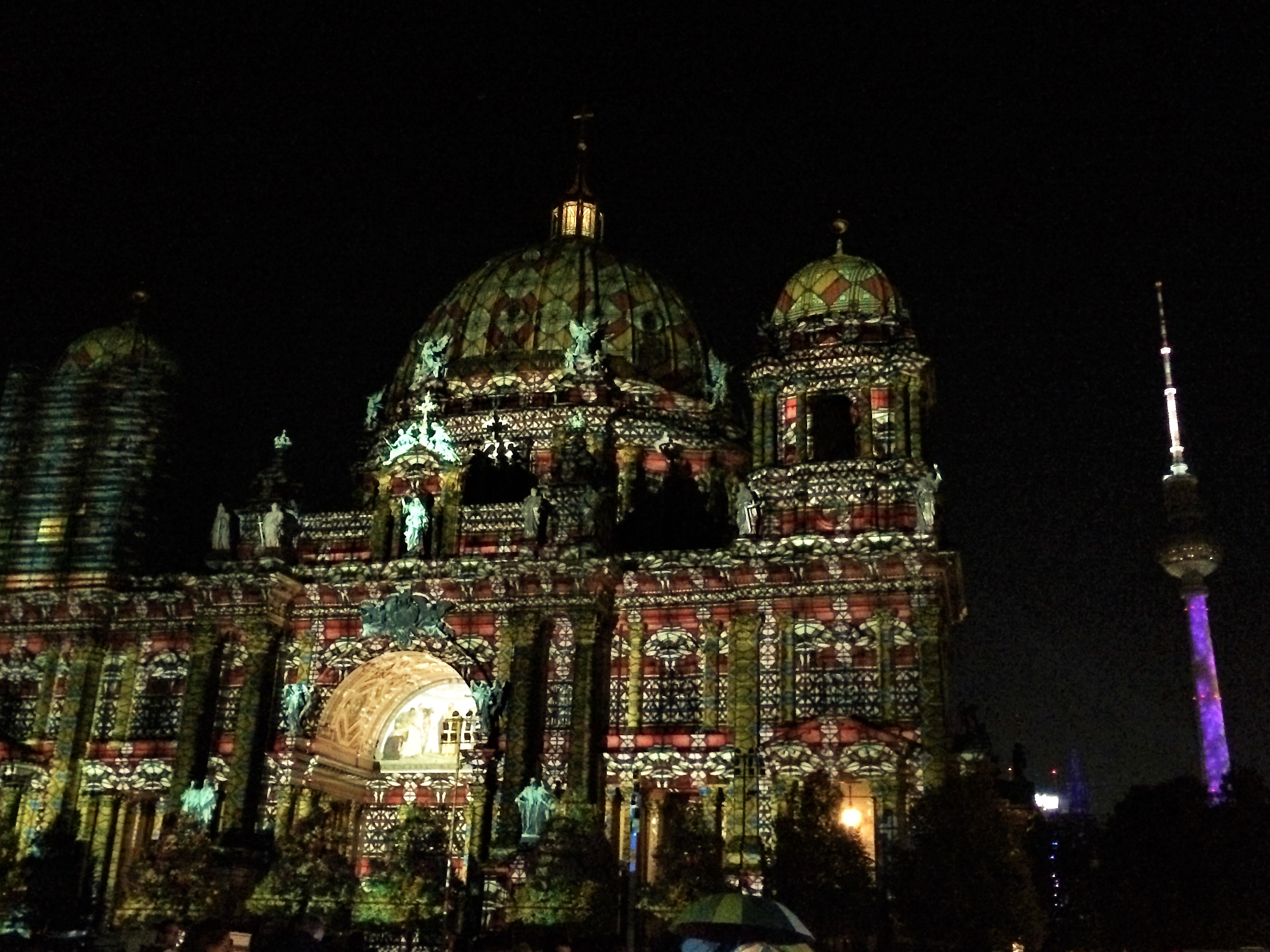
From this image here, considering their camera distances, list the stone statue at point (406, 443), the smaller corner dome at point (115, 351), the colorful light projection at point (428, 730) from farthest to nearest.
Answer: the smaller corner dome at point (115, 351)
the colorful light projection at point (428, 730)
the stone statue at point (406, 443)

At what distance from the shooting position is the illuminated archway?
143 ft

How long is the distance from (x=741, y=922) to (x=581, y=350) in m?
41.1

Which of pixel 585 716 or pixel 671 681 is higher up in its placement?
pixel 671 681

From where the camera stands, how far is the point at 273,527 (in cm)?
4434

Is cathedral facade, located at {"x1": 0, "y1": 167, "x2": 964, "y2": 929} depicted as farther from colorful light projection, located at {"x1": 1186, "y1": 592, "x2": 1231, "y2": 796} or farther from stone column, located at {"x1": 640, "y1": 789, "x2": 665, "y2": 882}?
colorful light projection, located at {"x1": 1186, "y1": 592, "x2": 1231, "y2": 796}

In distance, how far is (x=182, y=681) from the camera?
44.9m

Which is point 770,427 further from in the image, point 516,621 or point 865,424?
point 516,621

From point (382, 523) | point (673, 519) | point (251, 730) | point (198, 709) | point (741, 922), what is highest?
point (673, 519)

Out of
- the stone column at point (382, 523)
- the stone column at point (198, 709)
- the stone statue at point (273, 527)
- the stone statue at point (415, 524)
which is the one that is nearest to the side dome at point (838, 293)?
the stone statue at point (415, 524)

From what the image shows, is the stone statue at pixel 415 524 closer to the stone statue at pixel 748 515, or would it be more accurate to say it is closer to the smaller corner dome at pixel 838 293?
the stone statue at pixel 748 515

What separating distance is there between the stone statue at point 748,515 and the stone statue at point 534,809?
31.3 feet

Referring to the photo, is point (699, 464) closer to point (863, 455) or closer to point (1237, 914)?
point (863, 455)

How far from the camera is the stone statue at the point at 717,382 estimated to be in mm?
53844

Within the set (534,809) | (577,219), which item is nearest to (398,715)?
(534,809)
